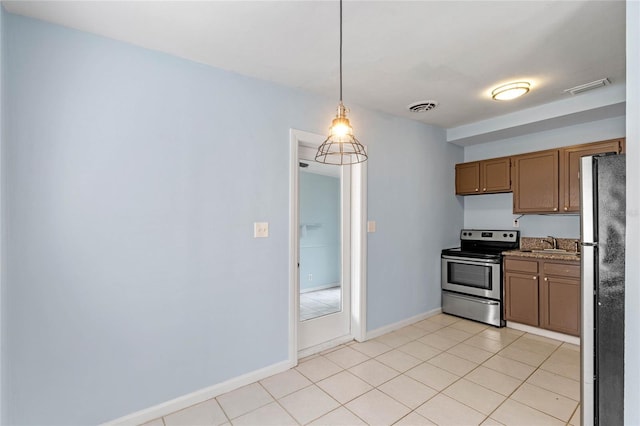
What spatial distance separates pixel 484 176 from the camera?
4.28 metres

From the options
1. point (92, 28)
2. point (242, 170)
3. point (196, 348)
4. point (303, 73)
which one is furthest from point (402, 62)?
point (196, 348)

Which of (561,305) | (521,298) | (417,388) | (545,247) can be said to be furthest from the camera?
(545,247)

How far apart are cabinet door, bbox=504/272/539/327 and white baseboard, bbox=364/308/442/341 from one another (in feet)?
2.88

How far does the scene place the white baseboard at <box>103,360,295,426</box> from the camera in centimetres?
206

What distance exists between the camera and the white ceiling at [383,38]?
1.80m

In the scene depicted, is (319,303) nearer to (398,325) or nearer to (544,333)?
(398,325)

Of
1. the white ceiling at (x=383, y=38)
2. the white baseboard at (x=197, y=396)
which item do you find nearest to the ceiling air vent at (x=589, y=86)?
the white ceiling at (x=383, y=38)

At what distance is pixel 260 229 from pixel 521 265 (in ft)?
10.1

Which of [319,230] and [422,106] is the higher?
[422,106]

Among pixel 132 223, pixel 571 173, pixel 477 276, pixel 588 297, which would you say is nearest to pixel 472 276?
pixel 477 276

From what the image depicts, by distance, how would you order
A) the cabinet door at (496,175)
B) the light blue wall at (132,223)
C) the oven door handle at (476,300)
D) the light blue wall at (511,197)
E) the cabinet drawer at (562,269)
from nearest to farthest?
the light blue wall at (132,223) → the cabinet drawer at (562,269) → the light blue wall at (511,197) → the oven door handle at (476,300) → the cabinet door at (496,175)

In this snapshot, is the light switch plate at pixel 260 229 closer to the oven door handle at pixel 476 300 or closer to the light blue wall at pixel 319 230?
the light blue wall at pixel 319 230

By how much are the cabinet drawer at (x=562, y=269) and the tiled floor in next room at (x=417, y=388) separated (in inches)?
29.4
